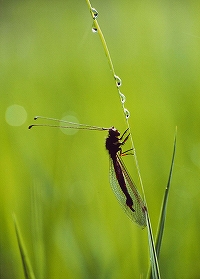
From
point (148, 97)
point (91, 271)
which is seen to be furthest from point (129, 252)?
point (148, 97)

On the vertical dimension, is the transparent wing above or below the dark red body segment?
below

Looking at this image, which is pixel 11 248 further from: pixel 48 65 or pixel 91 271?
pixel 48 65

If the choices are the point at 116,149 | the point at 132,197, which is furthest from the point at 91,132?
the point at 132,197

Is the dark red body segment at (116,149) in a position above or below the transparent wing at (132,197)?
above

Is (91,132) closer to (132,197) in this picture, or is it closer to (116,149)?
Answer: (116,149)
